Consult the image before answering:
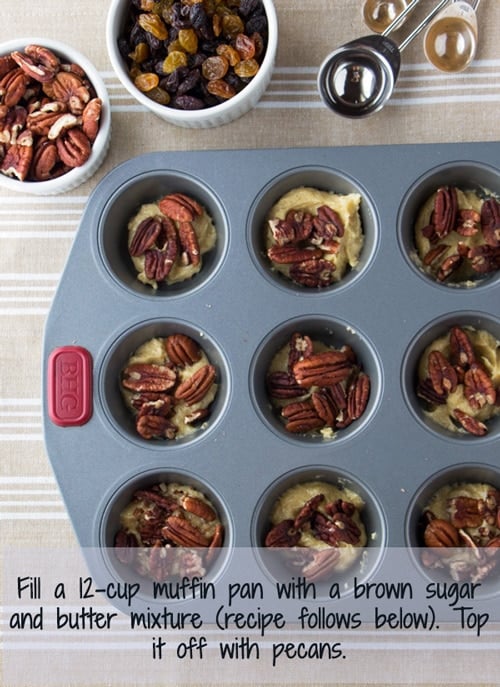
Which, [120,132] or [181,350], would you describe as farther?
[120,132]

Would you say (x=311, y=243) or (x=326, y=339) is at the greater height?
(x=311, y=243)

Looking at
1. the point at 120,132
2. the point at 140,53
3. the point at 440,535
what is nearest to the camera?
the point at 440,535

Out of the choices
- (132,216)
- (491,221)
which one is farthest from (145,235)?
(491,221)

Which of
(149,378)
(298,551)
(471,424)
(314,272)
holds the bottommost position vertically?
(298,551)

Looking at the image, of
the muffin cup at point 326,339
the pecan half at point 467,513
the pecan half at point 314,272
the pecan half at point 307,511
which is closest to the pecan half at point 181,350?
the muffin cup at point 326,339

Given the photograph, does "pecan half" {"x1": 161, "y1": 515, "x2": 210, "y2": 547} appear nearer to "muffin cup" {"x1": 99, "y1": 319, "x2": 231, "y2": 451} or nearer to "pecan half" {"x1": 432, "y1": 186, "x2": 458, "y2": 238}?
"muffin cup" {"x1": 99, "y1": 319, "x2": 231, "y2": 451}

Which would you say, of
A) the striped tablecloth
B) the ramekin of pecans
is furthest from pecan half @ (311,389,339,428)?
the ramekin of pecans

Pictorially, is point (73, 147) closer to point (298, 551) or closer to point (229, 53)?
point (229, 53)

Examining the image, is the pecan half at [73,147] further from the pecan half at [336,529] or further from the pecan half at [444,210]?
the pecan half at [336,529]
